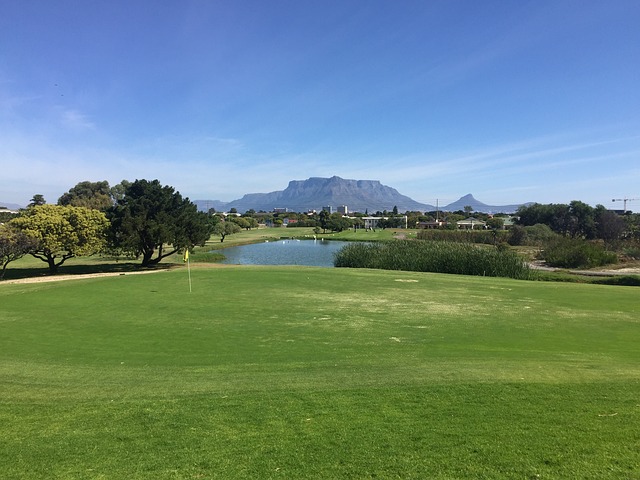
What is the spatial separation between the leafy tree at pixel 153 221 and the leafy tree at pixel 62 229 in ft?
4.57

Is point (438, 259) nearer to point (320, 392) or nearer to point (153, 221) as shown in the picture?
point (153, 221)

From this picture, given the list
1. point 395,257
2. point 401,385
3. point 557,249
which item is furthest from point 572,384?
point 557,249

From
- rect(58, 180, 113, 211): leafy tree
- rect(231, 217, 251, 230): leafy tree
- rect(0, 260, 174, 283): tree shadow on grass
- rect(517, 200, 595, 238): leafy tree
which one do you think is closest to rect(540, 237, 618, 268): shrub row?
rect(517, 200, 595, 238): leafy tree

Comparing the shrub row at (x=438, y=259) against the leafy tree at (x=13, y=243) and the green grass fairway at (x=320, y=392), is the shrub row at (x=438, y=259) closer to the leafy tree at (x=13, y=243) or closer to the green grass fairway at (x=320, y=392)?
the green grass fairway at (x=320, y=392)

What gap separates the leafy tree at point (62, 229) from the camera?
29.8 meters

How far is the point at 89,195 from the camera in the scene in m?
103

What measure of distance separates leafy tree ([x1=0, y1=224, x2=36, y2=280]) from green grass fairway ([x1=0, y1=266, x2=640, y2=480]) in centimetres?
1320

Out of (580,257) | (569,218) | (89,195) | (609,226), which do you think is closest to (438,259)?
(580,257)

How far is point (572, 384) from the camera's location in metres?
7.89

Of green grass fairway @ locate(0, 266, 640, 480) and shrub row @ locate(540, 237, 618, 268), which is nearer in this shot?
green grass fairway @ locate(0, 266, 640, 480)

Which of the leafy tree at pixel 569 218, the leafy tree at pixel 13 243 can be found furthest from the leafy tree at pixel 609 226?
the leafy tree at pixel 13 243

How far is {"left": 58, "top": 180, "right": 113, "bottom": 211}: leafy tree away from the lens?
92.6 m

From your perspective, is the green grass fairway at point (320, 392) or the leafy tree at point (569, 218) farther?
the leafy tree at point (569, 218)

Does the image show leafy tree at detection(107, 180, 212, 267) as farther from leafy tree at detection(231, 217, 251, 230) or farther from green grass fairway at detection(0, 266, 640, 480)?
leafy tree at detection(231, 217, 251, 230)
